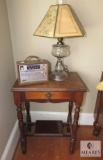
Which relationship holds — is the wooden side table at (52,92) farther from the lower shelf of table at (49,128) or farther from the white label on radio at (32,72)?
the lower shelf of table at (49,128)

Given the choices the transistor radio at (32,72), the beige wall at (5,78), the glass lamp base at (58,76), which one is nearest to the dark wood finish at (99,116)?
the glass lamp base at (58,76)

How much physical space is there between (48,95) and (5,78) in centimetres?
40

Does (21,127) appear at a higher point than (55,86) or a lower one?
lower

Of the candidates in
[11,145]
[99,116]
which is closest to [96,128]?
[99,116]

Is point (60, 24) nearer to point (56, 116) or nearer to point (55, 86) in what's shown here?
point (55, 86)

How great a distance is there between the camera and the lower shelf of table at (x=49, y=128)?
1.47 metres

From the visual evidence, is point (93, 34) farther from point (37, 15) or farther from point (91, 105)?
point (91, 105)

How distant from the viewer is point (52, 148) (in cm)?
147

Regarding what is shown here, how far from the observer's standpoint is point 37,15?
130cm

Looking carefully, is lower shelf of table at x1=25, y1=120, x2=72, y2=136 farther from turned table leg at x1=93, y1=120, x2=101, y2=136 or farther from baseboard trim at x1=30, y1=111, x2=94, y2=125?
turned table leg at x1=93, y1=120, x2=101, y2=136

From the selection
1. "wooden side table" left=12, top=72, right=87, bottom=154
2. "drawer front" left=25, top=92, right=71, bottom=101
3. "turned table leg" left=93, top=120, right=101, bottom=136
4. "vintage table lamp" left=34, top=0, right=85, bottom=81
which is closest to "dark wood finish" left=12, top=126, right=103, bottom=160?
"turned table leg" left=93, top=120, right=101, bottom=136

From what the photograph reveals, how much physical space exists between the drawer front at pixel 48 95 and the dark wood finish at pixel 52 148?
58 cm

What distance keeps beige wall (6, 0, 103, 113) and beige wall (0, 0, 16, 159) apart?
9 centimetres

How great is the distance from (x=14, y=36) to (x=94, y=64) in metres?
0.78
